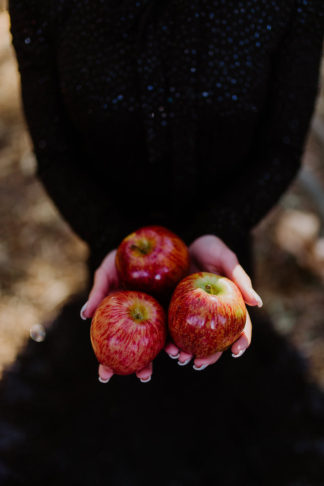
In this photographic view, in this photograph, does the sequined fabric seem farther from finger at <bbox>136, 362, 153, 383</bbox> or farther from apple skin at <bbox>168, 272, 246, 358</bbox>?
finger at <bbox>136, 362, 153, 383</bbox>

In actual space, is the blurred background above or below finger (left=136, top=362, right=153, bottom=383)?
below

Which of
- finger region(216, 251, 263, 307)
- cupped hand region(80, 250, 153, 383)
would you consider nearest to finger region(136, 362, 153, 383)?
cupped hand region(80, 250, 153, 383)

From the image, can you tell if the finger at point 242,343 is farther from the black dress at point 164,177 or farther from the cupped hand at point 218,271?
the black dress at point 164,177

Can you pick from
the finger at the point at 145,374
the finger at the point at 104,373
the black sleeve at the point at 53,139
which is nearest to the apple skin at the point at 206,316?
the finger at the point at 145,374

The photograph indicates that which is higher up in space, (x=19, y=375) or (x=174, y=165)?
(x=174, y=165)

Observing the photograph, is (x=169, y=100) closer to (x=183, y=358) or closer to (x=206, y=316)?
(x=206, y=316)

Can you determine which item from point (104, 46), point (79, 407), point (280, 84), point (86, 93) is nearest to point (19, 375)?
point (79, 407)

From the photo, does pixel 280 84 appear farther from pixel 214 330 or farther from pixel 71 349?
pixel 71 349
